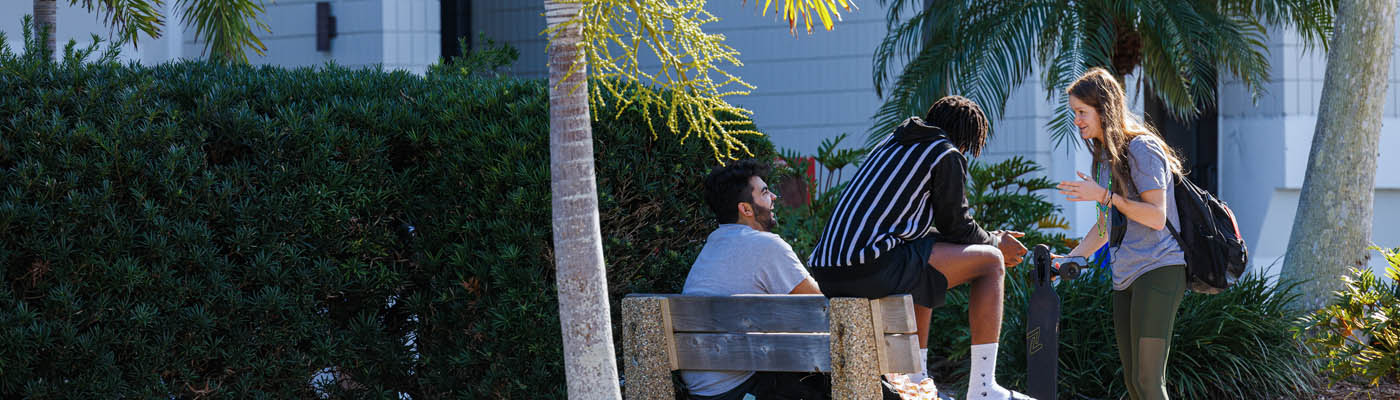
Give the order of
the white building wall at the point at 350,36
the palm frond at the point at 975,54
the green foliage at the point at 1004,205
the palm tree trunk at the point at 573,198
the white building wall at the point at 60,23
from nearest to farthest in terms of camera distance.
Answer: the palm tree trunk at the point at 573,198
the green foliage at the point at 1004,205
the palm frond at the point at 975,54
the white building wall at the point at 60,23
the white building wall at the point at 350,36

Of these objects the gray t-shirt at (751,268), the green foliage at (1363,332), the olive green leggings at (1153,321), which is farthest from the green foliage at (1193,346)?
the gray t-shirt at (751,268)

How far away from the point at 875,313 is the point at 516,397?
1589mm

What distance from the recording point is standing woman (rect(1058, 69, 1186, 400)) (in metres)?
4.43

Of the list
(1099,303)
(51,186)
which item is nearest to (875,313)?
(51,186)

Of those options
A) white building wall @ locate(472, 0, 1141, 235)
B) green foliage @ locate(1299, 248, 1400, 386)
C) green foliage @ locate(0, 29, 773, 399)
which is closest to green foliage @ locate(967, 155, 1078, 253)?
green foliage @ locate(1299, 248, 1400, 386)

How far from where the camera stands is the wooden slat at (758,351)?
3766 mm

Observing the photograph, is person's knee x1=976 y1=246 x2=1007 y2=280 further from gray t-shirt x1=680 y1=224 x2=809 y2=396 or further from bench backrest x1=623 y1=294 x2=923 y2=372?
bench backrest x1=623 y1=294 x2=923 y2=372

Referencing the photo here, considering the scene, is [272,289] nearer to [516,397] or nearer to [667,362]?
[516,397]

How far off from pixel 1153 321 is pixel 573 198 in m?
2.22

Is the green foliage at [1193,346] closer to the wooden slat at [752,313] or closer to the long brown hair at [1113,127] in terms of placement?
the long brown hair at [1113,127]

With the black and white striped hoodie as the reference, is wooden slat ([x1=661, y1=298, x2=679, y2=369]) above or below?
below

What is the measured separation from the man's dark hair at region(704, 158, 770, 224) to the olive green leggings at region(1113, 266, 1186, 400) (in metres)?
1.39

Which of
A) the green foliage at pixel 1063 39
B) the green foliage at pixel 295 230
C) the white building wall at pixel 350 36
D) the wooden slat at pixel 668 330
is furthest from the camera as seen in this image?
the white building wall at pixel 350 36

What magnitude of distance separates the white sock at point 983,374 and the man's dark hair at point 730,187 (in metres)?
0.94
